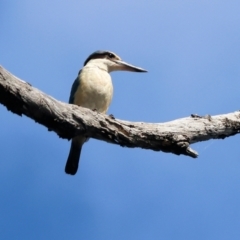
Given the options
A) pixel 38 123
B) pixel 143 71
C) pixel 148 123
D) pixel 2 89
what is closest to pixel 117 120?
pixel 148 123

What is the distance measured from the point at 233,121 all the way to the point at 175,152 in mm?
966

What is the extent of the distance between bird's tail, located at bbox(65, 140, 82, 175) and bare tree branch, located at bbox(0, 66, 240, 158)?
81.6 inches

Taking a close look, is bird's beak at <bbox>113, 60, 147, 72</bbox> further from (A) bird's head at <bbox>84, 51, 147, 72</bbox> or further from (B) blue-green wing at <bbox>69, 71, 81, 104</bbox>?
(B) blue-green wing at <bbox>69, 71, 81, 104</bbox>

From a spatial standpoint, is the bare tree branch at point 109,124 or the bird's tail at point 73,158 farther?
the bird's tail at point 73,158

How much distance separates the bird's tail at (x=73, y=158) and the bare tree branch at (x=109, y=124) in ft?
6.80

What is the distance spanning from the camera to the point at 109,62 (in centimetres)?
704

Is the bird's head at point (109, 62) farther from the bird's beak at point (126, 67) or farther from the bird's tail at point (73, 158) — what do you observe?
the bird's tail at point (73, 158)

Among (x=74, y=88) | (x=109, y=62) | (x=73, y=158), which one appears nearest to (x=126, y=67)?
(x=109, y=62)

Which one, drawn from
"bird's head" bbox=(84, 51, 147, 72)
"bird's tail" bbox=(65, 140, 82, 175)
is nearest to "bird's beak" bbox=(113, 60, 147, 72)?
"bird's head" bbox=(84, 51, 147, 72)

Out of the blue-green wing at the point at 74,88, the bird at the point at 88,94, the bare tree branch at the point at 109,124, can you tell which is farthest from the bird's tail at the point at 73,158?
the bare tree branch at the point at 109,124

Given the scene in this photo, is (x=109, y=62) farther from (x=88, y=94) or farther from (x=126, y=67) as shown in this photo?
(x=88, y=94)

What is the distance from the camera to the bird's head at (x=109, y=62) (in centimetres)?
694

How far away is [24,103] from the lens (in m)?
3.38

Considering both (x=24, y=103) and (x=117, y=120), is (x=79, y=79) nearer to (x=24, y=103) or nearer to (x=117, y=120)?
(x=117, y=120)
